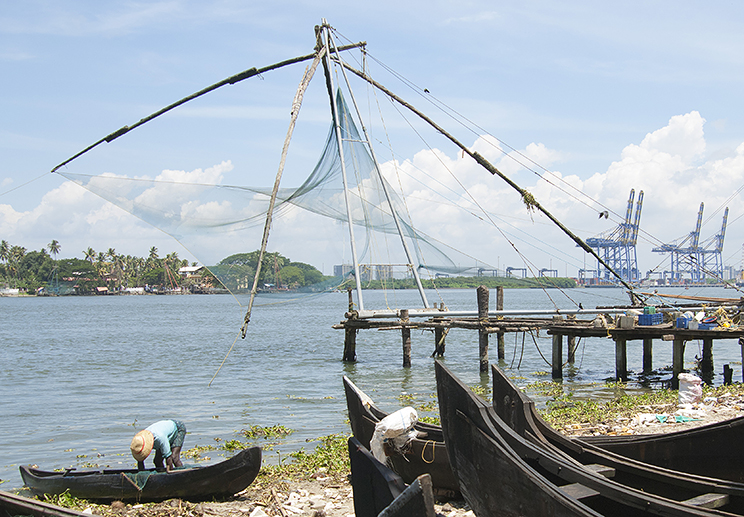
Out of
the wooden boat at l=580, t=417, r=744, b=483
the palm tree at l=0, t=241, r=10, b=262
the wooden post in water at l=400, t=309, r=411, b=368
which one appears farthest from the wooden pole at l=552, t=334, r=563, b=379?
the palm tree at l=0, t=241, r=10, b=262

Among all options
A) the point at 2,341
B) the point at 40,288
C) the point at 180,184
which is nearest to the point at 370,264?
the point at 180,184

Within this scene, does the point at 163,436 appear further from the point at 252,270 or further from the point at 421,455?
the point at 252,270

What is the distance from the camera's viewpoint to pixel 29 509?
216 inches

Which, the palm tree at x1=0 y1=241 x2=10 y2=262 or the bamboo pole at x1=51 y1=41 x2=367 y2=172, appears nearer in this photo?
the bamboo pole at x1=51 y1=41 x2=367 y2=172

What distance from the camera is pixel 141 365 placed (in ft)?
86.2

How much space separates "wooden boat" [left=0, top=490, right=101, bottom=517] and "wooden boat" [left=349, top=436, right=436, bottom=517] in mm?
2441

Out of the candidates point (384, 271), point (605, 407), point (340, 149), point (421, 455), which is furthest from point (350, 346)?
point (421, 455)

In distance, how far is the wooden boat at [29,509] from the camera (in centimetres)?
536

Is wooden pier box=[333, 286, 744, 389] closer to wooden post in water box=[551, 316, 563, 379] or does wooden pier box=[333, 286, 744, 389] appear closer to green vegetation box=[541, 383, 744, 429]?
wooden post in water box=[551, 316, 563, 379]

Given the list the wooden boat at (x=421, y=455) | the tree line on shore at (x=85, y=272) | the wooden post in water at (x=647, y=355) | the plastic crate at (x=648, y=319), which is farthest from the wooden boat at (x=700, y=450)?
the tree line on shore at (x=85, y=272)

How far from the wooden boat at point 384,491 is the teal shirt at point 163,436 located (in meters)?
3.52

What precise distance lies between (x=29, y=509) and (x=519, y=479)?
4.46m

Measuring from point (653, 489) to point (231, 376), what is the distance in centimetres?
1828

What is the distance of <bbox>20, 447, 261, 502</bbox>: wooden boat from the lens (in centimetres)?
778
